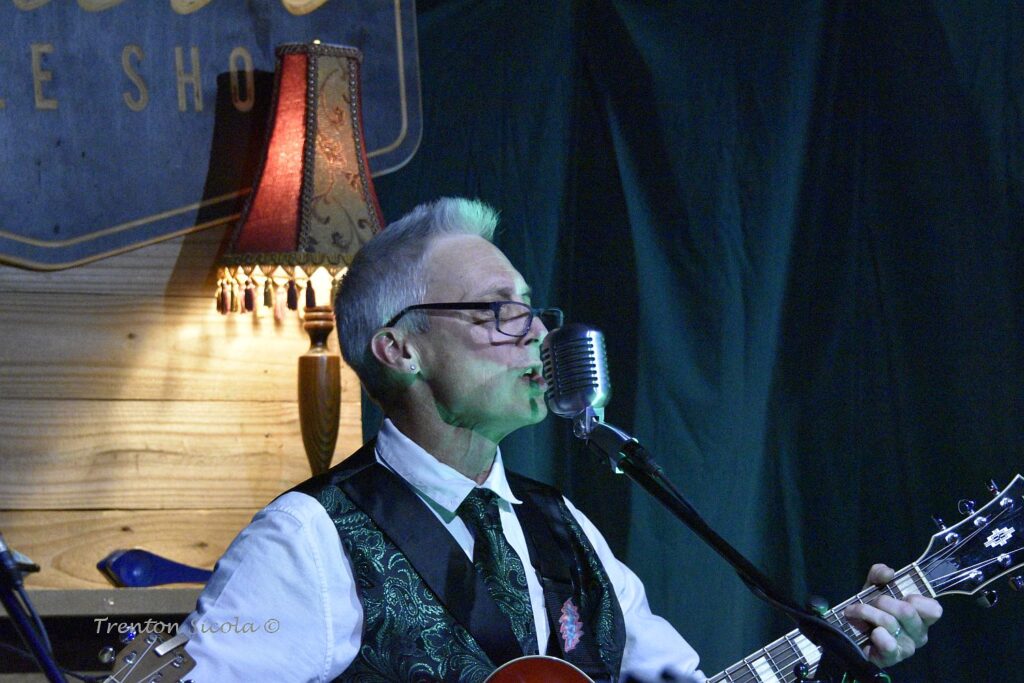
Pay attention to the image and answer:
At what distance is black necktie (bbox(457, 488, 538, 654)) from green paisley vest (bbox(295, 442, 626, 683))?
1.2 inches

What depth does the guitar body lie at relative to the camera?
1.51m

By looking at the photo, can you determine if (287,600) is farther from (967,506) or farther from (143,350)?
(967,506)

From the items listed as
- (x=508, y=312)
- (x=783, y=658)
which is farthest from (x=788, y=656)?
(x=508, y=312)

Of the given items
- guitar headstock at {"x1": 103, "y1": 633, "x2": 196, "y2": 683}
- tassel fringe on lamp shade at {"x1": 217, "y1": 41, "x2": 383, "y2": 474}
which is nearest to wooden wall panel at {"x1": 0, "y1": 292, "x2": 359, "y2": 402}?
tassel fringe on lamp shade at {"x1": 217, "y1": 41, "x2": 383, "y2": 474}

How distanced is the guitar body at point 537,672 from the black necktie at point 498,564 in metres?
0.14

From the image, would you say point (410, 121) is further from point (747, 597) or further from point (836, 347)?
point (747, 597)

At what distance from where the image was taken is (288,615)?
155 centimetres

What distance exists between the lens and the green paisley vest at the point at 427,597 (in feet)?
5.20

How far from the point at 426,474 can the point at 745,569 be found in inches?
24.3

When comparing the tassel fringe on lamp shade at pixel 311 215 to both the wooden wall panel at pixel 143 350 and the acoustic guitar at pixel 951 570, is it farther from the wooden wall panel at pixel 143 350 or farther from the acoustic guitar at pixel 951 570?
the acoustic guitar at pixel 951 570

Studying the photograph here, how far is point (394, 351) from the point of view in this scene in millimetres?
1805

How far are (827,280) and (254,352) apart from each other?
114cm

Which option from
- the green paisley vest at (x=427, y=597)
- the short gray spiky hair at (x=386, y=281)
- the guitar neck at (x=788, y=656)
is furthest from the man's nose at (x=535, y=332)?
the guitar neck at (x=788, y=656)

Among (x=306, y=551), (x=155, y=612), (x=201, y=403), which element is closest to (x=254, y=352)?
(x=201, y=403)
